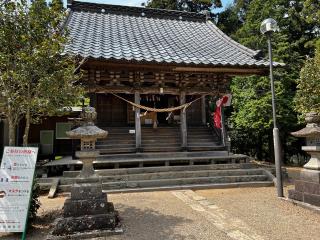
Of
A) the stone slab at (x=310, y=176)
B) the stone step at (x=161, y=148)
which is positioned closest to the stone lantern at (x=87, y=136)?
the stone slab at (x=310, y=176)

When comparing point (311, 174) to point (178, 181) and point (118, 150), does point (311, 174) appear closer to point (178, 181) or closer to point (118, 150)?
point (178, 181)

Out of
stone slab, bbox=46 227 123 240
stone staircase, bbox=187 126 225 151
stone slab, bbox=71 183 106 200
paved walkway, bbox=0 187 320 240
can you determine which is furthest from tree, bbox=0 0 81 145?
stone staircase, bbox=187 126 225 151

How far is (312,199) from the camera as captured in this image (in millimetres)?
6582

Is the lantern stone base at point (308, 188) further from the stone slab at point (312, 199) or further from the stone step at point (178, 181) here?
the stone step at point (178, 181)

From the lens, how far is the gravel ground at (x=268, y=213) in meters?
5.04

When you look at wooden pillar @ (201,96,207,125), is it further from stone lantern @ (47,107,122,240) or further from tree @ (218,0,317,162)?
stone lantern @ (47,107,122,240)

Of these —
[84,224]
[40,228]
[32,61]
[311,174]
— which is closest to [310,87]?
[311,174]

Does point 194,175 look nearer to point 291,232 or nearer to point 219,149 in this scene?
point 219,149

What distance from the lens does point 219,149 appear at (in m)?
12.1

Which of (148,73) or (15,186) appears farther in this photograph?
(148,73)

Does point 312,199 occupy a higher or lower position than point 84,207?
lower

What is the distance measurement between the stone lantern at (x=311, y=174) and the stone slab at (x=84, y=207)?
4.71 m

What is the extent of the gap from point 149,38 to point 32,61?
9.13 m

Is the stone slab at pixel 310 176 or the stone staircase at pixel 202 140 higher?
the stone staircase at pixel 202 140
